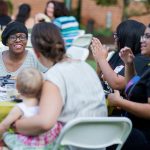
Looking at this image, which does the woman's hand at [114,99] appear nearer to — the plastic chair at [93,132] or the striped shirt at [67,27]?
the plastic chair at [93,132]

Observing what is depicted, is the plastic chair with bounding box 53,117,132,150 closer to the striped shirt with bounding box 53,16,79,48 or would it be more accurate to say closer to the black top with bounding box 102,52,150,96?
the black top with bounding box 102,52,150,96

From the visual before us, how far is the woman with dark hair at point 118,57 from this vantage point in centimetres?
450

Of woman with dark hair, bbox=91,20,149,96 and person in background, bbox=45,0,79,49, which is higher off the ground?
woman with dark hair, bbox=91,20,149,96

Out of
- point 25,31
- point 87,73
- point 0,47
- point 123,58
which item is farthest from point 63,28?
point 87,73

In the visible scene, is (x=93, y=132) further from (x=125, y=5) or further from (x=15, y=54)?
(x=125, y=5)

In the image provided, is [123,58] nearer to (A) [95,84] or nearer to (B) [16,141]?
(A) [95,84]

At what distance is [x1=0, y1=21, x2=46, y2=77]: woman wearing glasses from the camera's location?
207 inches

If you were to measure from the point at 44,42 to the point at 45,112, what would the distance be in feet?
1.58

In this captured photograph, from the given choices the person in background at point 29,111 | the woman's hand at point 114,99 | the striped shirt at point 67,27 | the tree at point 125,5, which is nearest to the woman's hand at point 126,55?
the woman's hand at point 114,99

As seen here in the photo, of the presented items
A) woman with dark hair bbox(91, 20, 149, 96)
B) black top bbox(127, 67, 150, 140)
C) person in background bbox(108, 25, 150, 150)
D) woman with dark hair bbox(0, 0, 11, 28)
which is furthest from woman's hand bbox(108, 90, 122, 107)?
woman with dark hair bbox(0, 0, 11, 28)

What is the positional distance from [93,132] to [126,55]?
1077mm

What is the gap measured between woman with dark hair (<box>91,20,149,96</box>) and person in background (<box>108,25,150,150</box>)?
146 millimetres

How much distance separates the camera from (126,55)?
15.0 ft

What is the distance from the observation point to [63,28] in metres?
10.0
